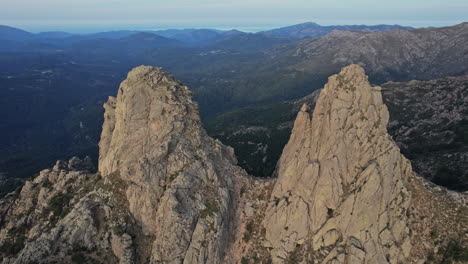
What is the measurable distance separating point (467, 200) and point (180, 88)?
6167 cm

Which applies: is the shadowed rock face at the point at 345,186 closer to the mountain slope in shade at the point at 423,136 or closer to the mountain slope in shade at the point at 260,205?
the mountain slope in shade at the point at 260,205

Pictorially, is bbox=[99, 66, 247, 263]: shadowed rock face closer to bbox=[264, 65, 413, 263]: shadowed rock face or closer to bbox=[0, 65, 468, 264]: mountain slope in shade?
bbox=[0, 65, 468, 264]: mountain slope in shade

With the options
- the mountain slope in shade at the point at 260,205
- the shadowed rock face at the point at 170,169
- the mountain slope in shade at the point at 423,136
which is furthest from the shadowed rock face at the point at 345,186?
the mountain slope in shade at the point at 423,136

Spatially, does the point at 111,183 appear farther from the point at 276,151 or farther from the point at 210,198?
the point at 276,151

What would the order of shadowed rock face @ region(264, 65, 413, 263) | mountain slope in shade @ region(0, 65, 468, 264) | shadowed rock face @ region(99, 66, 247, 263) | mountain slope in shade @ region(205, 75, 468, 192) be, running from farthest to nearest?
mountain slope in shade @ region(205, 75, 468, 192) → shadowed rock face @ region(99, 66, 247, 263) → mountain slope in shade @ region(0, 65, 468, 264) → shadowed rock face @ region(264, 65, 413, 263)

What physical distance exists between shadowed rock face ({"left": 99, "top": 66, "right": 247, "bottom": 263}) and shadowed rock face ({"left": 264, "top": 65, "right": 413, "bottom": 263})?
11.1 metres

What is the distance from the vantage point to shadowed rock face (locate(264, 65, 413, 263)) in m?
54.4

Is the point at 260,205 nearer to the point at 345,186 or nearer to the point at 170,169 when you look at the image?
the point at 345,186

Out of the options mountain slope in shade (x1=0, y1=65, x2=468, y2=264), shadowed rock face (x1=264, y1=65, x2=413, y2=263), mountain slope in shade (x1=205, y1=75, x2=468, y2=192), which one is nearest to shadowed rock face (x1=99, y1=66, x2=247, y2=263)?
A: mountain slope in shade (x1=0, y1=65, x2=468, y2=264)

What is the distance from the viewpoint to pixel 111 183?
2539 inches

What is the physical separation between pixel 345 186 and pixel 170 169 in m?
33.0

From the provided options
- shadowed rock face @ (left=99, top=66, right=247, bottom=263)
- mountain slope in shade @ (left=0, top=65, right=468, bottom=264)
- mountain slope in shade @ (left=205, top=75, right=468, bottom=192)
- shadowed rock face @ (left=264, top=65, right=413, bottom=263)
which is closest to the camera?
shadowed rock face @ (left=264, top=65, right=413, bottom=263)

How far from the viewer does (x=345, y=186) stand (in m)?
58.8

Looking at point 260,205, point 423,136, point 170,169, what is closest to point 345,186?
point 260,205
